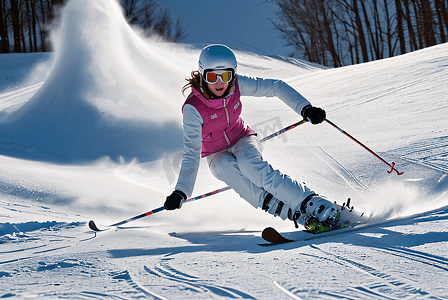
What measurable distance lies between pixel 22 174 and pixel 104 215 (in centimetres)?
132

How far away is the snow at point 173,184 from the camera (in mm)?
1518

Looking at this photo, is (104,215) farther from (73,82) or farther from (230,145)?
(73,82)

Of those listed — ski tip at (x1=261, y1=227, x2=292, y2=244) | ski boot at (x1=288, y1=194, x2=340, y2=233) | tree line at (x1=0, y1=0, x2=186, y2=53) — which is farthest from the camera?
tree line at (x1=0, y1=0, x2=186, y2=53)

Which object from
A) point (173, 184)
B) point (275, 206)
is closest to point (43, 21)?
point (173, 184)

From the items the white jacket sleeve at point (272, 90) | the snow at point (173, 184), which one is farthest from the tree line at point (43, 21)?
the white jacket sleeve at point (272, 90)

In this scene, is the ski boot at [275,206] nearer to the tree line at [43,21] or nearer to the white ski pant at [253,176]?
the white ski pant at [253,176]

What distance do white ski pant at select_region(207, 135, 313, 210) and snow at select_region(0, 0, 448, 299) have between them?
1.02ft

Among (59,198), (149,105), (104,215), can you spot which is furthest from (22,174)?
(149,105)

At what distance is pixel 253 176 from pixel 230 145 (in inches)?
17.8

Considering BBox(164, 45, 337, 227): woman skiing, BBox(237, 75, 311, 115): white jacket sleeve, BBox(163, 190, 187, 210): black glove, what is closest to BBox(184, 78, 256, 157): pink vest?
BBox(164, 45, 337, 227): woman skiing

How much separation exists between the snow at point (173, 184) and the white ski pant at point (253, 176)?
0.31m

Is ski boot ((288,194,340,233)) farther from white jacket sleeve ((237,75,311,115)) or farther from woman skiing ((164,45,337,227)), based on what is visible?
white jacket sleeve ((237,75,311,115))

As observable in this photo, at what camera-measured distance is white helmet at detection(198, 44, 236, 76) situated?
8.87 feet

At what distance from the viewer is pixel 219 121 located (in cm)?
289
